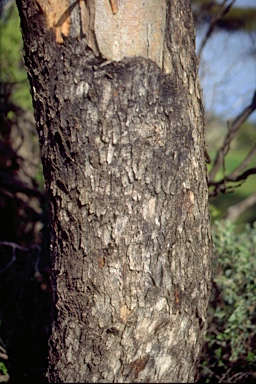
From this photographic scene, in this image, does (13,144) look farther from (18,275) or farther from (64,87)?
(64,87)

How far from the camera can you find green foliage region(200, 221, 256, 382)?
2.65 metres

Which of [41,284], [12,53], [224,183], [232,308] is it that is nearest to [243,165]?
[224,183]

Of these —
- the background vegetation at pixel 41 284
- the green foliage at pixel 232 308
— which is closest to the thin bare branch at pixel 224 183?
the background vegetation at pixel 41 284

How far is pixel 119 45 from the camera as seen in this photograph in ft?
5.70

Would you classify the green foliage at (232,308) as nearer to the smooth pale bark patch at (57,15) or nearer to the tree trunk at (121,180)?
the tree trunk at (121,180)

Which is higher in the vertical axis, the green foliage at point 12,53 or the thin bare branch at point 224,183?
the green foliage at point 12,53

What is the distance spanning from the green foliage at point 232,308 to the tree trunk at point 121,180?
72 centimetres

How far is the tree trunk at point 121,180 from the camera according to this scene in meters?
1.75

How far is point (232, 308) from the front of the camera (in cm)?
286

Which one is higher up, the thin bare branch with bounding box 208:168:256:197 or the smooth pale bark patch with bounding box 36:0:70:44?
the smooth pale bark patch with bounding box 36:0:70:44

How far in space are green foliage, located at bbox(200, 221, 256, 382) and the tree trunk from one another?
719mm

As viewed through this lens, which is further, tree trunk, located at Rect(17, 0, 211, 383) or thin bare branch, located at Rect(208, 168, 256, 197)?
thin bare branch, located at Rect(208, 168, 256, 197)

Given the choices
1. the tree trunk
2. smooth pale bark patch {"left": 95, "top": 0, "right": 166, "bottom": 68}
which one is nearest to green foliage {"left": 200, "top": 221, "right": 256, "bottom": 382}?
the tree trunk

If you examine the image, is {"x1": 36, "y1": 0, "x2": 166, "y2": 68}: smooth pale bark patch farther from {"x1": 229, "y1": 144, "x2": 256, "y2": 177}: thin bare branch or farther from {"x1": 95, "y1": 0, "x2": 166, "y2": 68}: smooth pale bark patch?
{"x1": 229, "y1": 144, "x2": 256, "y2": 177}: thin bare branch
